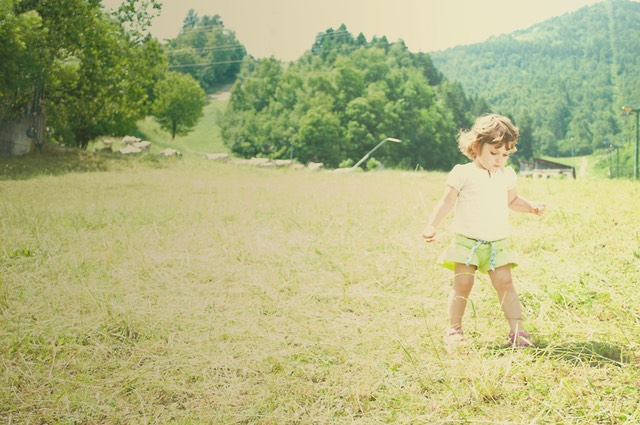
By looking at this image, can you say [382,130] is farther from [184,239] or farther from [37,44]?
[184,239]

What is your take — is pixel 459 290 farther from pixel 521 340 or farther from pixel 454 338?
pixel 521 340

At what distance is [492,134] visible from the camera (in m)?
2.99

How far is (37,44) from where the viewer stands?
12.1 m

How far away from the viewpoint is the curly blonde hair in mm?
2982

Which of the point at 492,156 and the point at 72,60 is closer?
the point at 492,156

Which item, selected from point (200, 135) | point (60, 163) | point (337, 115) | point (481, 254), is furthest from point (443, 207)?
point (200, 135)

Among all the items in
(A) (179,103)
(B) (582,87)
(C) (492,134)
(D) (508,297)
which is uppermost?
(B) (582,87)

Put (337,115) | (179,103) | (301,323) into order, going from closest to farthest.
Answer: (301,323), (179,103), (337,115)

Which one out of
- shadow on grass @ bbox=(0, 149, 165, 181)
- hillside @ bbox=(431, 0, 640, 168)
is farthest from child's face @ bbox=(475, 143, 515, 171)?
hillside @ bbox=(431, 0, 640, 168)

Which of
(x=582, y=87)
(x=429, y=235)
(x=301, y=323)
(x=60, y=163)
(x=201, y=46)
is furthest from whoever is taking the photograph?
(x=582, y=87)

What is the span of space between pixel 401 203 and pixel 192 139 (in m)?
32.8

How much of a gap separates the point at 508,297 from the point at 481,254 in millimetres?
272

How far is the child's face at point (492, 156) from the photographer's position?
304cm

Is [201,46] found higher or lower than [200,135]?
higher
